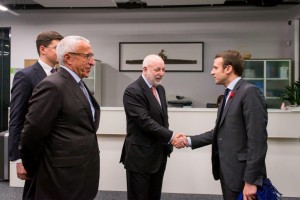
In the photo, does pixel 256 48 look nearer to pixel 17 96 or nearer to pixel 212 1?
pixel 212 1

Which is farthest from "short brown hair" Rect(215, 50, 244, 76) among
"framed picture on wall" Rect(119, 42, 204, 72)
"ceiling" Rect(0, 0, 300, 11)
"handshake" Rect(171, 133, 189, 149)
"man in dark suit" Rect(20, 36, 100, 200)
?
"framed picture on wall" Rect(119, 42, 204, 72)

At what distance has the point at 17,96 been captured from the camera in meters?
1.93

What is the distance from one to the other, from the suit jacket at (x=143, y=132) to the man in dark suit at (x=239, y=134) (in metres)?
0.47

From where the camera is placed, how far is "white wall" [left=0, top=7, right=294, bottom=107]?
6.32 meters

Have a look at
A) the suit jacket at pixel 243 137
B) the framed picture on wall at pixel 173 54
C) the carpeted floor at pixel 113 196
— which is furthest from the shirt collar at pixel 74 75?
the framed picture on wall at pixel 173 54

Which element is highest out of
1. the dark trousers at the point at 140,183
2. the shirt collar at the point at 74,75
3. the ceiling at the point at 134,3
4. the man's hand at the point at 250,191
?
the ceiling at the point at 134,3

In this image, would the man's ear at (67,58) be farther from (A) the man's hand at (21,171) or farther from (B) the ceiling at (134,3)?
(B) the ceiling at (134,3)

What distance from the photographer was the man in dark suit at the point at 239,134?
182 centimetres

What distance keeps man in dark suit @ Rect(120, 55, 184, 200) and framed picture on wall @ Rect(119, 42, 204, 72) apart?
154 inches

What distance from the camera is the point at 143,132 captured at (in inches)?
94.8

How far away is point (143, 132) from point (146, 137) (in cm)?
4

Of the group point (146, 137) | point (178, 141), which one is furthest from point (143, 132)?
point (178, 141)

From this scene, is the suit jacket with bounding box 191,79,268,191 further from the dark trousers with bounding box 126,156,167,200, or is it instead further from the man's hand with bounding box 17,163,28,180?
the man's hand with bounding box 17,163,28,180

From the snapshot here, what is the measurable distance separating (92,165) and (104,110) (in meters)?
1.95
